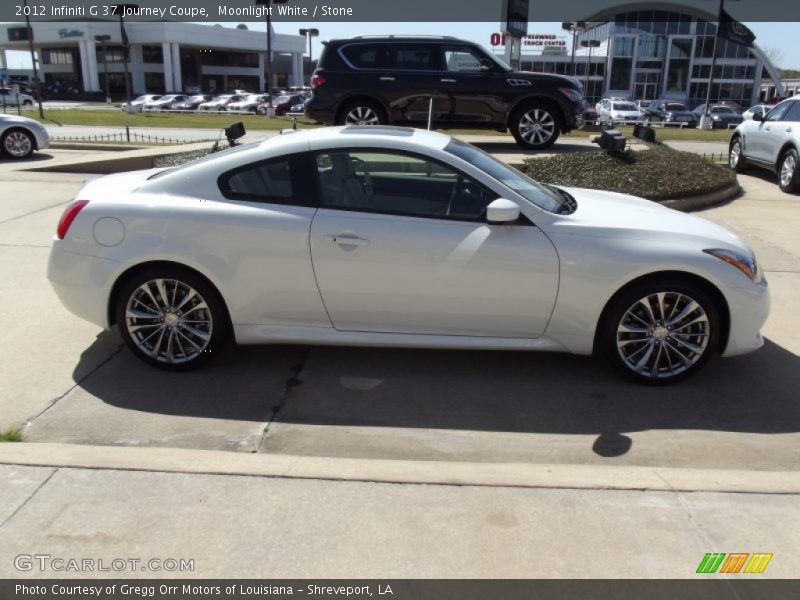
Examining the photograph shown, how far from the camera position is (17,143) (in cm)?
1483

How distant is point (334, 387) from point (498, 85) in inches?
351

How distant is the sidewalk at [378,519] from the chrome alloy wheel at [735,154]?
11433 millimetres

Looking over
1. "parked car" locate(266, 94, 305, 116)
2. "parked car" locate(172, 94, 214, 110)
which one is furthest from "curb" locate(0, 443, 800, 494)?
"parked car" locate(172, 94, 214, 110)

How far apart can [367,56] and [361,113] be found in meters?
0.97

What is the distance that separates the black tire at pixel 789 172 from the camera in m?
11.1

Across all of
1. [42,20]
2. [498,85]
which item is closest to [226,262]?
[498,85]

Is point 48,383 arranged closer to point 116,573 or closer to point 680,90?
point 116,573

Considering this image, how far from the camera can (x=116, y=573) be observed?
2611 millimetres

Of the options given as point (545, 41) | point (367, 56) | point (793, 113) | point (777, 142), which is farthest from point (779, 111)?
point (545, 41)

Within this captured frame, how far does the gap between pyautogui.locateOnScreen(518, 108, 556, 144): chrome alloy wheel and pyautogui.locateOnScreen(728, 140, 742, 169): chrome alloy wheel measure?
Answer: 12.0ft

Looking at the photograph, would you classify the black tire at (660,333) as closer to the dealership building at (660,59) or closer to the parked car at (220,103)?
the parked car at (220,103)

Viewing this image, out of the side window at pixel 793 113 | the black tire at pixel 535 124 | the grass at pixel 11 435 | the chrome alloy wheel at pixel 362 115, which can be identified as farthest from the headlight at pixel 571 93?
the grass at pixel 11 435

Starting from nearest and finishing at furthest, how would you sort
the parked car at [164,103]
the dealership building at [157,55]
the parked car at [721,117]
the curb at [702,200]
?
the curb at [702,200]
the parked car at [721,117]
the parked car at [164,103]
the dealership building at [157,55]

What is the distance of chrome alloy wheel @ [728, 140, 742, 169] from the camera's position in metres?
13.1
